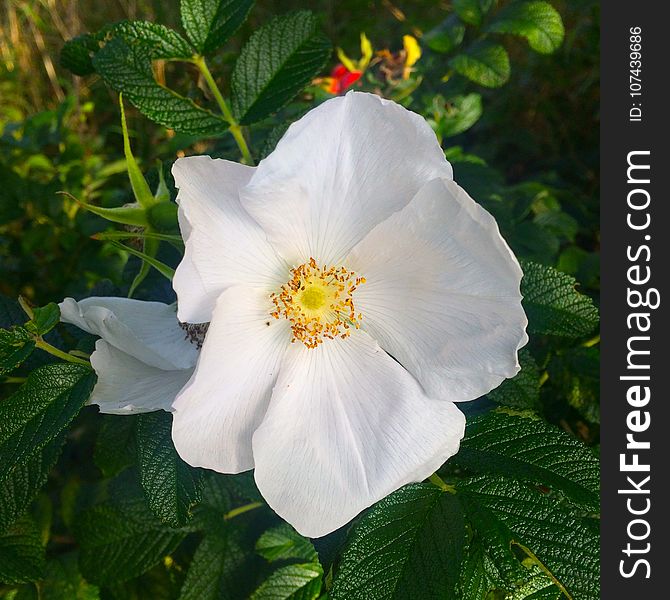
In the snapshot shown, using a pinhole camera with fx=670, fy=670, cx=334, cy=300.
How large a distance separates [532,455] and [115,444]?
0.65 m

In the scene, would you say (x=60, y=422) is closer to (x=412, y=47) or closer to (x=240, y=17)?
(x=240, y=17)

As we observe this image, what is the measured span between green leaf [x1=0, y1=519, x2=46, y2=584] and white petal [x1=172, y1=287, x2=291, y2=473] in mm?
492

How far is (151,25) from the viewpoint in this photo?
1062 millimetres

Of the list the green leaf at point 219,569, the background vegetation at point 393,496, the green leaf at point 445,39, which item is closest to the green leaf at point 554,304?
the background vegetation at point 393,496

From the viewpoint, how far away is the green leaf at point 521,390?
1026mm

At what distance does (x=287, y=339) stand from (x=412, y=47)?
96cm

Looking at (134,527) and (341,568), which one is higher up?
(341,568)

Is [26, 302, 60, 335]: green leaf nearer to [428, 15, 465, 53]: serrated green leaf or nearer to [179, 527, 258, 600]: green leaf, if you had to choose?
[179, 527, 258, 600]: green leaf

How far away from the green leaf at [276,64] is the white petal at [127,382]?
17.4 inches

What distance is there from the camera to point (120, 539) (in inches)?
48.2

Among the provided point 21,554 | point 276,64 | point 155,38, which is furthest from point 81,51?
point 21,554

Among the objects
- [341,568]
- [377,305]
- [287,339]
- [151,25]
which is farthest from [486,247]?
[151,25]

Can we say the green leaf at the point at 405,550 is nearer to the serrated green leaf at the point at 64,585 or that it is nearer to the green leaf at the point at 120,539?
the green leaf at the point at 120,539

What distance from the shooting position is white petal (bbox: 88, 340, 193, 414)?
0.85 metres
